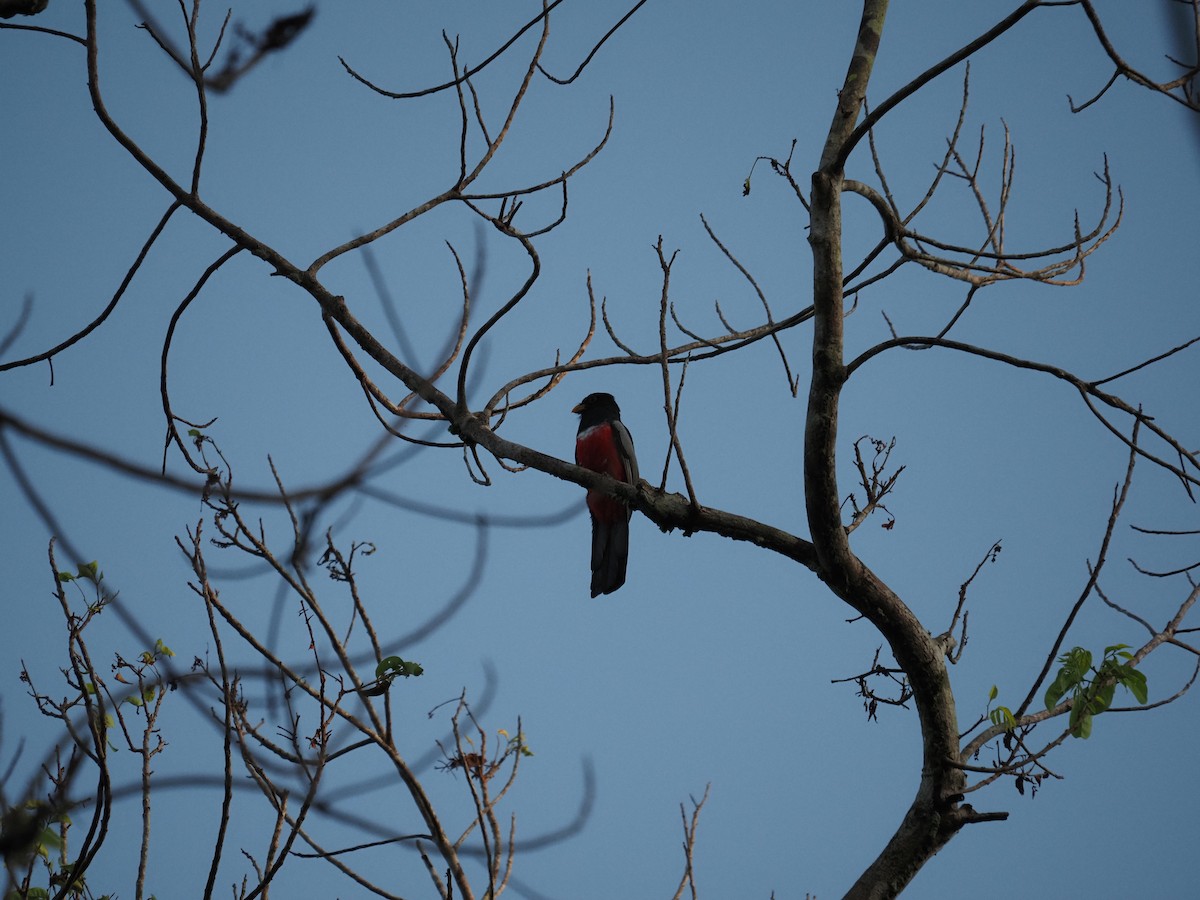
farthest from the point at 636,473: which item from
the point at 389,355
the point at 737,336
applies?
the point at 389,355

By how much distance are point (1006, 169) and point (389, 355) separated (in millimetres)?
2028

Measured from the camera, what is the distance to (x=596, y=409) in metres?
6.24

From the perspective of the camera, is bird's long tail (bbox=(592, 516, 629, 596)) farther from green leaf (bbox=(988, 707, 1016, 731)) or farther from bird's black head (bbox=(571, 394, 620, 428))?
green leaf (bbox=(988, 707, 1016, 731))

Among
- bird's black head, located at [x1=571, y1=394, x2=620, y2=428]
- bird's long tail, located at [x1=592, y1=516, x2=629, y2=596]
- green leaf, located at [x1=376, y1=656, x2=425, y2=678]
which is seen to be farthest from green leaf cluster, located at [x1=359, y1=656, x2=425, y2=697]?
bird's black head, located at [x1=571, y1=394, x2=620, y2=428]

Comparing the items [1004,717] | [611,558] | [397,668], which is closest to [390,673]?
[397,668]

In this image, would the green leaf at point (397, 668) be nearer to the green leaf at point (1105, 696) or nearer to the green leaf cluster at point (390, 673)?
the green leaf cluster at point (390, 673)

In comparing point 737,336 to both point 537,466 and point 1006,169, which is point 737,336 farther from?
point 1006,169

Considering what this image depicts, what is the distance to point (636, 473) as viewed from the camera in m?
5.66

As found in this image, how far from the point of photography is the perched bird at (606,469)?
5.06 meters

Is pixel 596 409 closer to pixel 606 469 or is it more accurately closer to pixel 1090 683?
pixel 606 469

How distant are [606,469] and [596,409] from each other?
2.41ft

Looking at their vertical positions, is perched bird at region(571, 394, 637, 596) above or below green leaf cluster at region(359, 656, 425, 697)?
above

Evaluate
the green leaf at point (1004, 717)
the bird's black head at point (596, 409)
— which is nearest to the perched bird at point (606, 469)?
the bird's black head at point (596, 409)

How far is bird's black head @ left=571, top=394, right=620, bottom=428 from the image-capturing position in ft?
20.0
